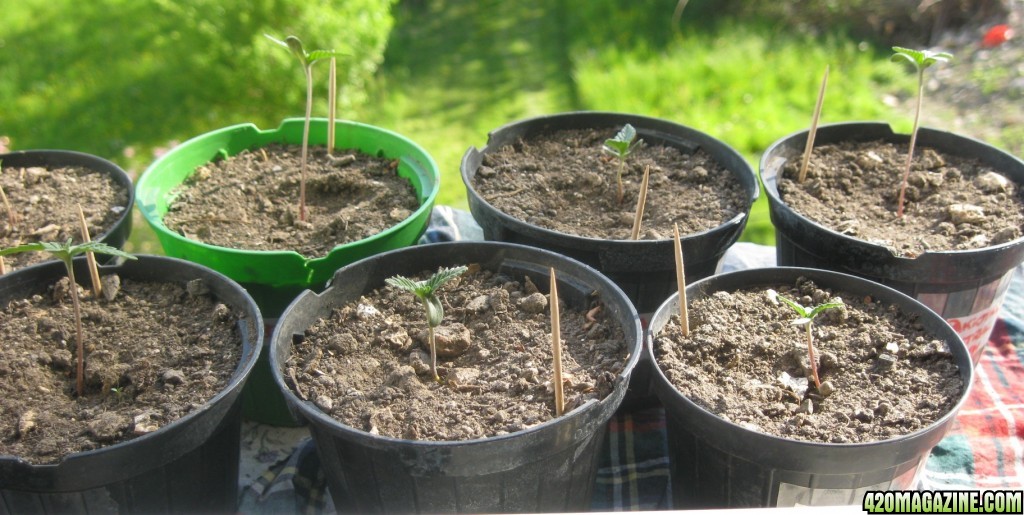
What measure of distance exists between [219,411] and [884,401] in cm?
115

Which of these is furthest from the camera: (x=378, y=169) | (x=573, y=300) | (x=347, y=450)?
(x=378, y=169)

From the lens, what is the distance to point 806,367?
156cm

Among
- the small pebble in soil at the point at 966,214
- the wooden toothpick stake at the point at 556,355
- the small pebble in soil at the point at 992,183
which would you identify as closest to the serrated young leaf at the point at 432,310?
the wooden toothpick stake at the point at 556,355

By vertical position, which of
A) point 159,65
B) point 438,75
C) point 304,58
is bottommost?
point 438,75

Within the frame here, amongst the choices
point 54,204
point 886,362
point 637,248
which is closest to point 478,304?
point 637,248

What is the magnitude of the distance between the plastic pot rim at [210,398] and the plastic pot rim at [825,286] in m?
0.72

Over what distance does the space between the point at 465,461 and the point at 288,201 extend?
1.10 metres

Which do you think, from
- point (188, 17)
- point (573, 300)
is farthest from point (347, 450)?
point (188, 17)

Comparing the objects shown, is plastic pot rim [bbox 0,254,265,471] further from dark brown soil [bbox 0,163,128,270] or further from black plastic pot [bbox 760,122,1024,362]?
black plastic pot [bbox 760,122,1024,362]

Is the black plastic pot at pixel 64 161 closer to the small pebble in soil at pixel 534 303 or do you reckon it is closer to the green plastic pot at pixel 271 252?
the green plastic pot at pixel 271 252

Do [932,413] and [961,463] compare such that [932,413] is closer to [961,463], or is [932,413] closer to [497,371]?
[961,463]

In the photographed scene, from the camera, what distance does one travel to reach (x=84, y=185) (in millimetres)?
2191

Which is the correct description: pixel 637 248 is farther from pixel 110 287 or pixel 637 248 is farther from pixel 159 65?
pixel 159 65

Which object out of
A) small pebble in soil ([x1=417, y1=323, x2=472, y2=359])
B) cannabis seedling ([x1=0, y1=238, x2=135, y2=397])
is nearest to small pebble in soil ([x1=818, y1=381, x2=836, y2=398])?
small pebble in soil ([x1=417, y1=323, x2=472, y2=359])
